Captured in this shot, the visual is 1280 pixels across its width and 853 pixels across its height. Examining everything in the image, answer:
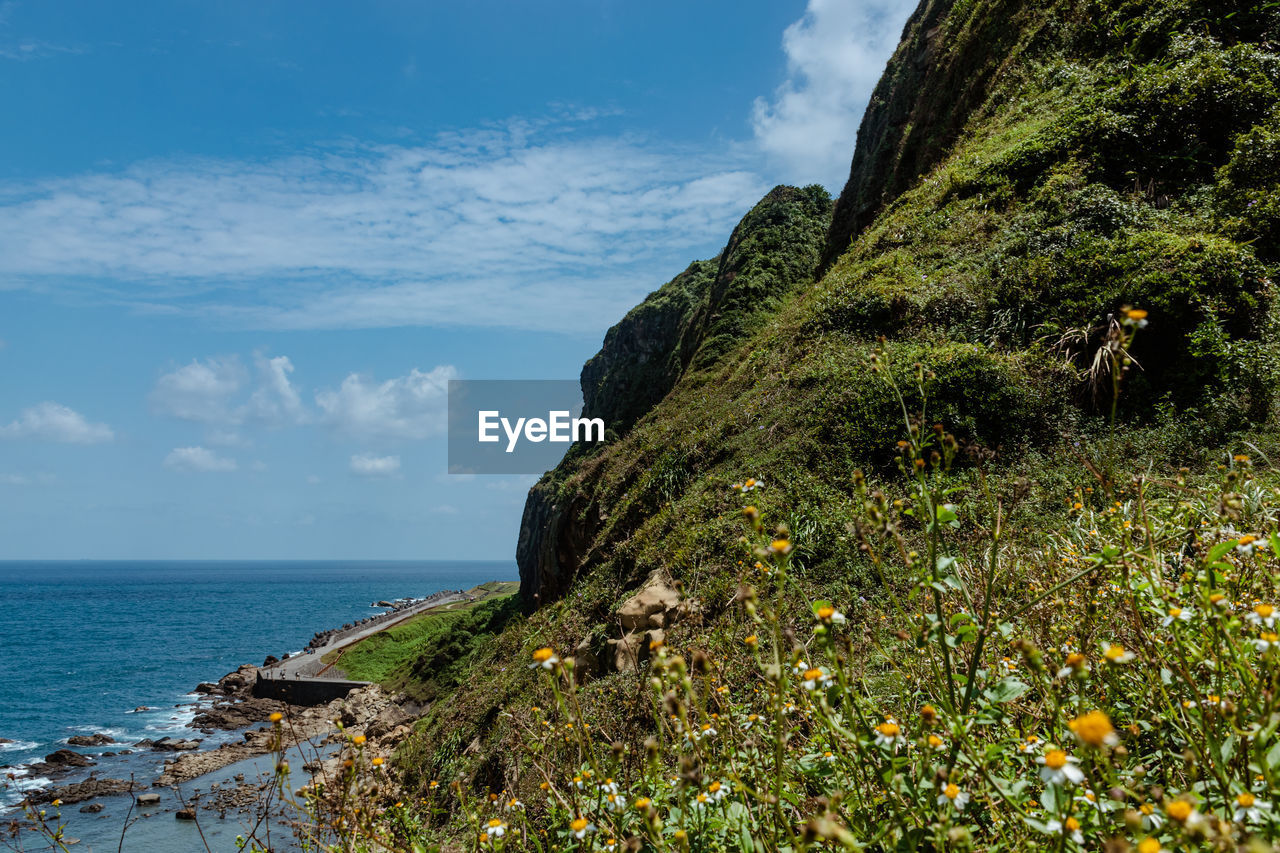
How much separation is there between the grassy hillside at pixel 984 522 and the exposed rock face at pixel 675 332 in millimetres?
1008

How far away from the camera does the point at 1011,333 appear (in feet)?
30.2

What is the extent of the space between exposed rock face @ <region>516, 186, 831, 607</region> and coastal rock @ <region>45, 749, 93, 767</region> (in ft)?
62.0

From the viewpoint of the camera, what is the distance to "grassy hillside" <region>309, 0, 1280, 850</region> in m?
1.88

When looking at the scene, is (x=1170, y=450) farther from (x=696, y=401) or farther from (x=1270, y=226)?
(x=696, y=401)

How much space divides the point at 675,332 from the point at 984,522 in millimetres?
33780

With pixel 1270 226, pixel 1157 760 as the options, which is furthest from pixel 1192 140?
pixel 1157 760

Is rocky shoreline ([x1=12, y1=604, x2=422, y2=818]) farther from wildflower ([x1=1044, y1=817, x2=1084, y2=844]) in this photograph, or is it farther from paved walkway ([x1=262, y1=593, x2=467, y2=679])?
wildflower ([x1=1044, y1=817, x2=1084, y2=844])

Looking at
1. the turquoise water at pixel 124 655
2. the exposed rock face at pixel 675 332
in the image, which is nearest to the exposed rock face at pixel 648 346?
the exposed rock face at pixel 675 332

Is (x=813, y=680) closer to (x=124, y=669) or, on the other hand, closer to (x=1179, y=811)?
(x=1179, y=811)

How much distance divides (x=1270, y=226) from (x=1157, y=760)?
934cm

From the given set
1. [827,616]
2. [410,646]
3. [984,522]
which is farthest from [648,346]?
[827,616]

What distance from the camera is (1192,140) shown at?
10.1 meters

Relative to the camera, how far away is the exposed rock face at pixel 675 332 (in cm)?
1817

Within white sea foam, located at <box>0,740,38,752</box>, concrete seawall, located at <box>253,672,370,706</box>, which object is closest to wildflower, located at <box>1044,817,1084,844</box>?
concrete seawall, located at <box>253,672,370,706</box>
